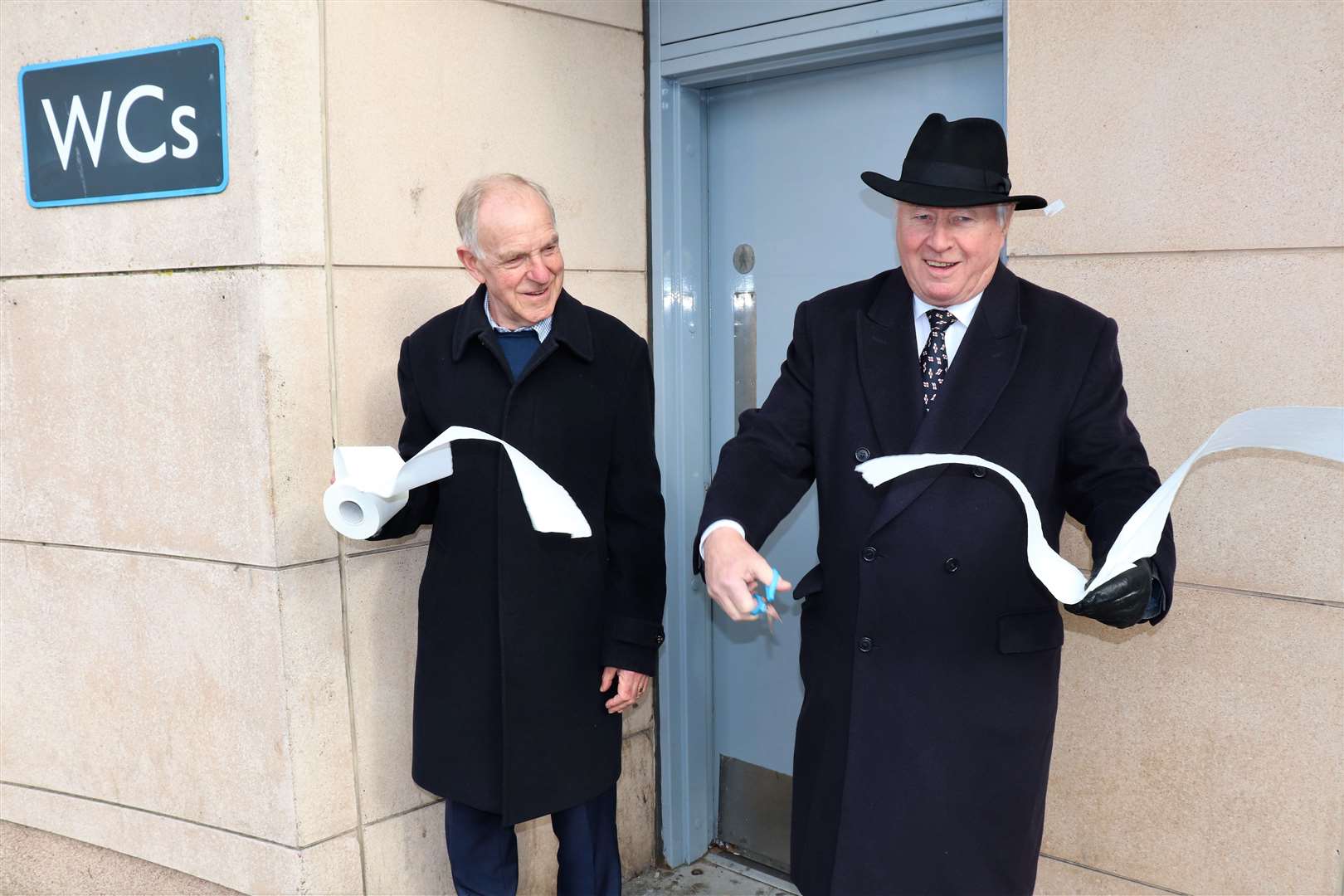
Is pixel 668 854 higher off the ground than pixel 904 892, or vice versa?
pixel 904 892

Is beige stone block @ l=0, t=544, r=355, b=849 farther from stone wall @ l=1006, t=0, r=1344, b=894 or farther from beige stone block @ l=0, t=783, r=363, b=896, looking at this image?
stone wall @ l=1006, t=0, r=1344, b=894

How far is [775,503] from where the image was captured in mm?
2707

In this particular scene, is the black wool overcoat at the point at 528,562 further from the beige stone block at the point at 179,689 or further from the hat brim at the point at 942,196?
the hat brim at the point at 942,196

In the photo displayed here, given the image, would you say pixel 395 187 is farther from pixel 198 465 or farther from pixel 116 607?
pixel 116 607

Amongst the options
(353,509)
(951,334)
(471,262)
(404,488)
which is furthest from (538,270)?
(951,334)

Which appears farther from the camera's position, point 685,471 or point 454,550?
point 685,471

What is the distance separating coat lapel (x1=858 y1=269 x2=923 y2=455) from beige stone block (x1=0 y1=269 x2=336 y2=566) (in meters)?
1.56

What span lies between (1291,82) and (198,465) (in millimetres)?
2988

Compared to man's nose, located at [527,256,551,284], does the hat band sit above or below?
above

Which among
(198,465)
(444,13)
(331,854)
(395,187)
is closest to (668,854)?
(331,854)

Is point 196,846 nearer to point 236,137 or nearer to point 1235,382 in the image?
point 236,137

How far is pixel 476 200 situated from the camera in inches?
117

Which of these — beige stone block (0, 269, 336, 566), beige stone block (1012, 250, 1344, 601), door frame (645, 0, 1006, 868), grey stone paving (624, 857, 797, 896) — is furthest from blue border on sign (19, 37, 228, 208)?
grey stone paving (624, 857, 797, 896)

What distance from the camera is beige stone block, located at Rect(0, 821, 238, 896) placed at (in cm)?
372
